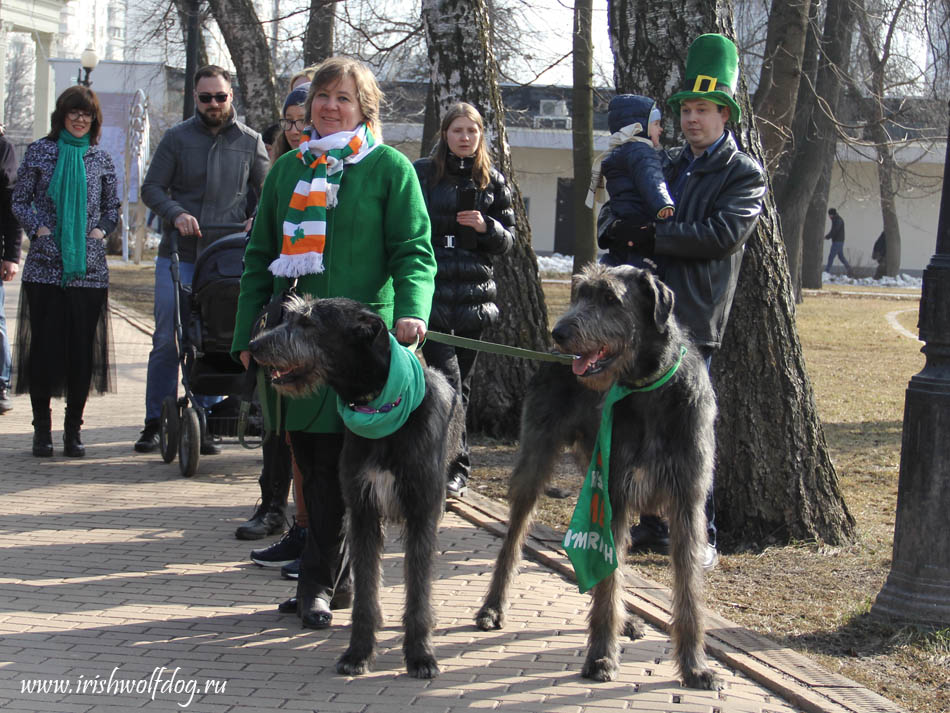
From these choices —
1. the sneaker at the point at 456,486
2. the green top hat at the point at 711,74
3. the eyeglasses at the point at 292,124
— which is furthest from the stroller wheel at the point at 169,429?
the green top hat at the point at 711,74

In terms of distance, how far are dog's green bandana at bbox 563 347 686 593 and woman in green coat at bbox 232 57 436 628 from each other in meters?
0.87

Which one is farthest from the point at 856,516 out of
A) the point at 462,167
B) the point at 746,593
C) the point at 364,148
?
the point at 364,148

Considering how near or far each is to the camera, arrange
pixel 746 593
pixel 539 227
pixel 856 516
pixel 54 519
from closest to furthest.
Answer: pixel 746 593 < pixel 54 519 < pixel 856 516 < pixel 539 227

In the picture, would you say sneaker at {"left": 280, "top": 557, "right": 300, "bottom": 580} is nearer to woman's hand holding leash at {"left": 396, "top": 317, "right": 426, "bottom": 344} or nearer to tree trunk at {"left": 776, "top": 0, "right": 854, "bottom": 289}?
woman's hand holding leash at {"left": 396, "top": 317, "right": 426, "bottom": 344}

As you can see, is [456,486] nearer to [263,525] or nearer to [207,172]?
[263,525]

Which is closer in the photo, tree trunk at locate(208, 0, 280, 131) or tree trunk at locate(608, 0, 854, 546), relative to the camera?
tree trunk at locate(608, 0, 854, 546)

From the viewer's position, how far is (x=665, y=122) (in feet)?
22.3

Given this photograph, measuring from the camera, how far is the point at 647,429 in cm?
461

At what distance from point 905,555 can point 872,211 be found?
4385cm

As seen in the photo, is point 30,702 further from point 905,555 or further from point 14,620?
point 905,555

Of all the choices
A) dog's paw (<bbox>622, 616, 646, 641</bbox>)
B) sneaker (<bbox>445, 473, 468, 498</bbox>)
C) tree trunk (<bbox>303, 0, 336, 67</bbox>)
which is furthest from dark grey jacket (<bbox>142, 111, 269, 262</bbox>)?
tree trunk (<bbox>303, 0, 336, 67</bbox>)

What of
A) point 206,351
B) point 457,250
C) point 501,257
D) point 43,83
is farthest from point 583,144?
point 43,83

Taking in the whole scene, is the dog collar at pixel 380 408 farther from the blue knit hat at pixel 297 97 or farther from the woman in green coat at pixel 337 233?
the blue knit hat at pixel 297 97

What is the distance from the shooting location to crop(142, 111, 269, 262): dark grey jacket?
843 centimetres
